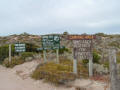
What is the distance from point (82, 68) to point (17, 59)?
8.06m

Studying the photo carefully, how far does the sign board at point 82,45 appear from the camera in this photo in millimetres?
10078

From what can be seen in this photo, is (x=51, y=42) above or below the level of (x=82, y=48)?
above

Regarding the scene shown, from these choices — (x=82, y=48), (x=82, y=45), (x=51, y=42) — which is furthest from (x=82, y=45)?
(x=51, y=42)

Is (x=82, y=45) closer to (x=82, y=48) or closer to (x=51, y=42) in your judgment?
(x=82, y=48)

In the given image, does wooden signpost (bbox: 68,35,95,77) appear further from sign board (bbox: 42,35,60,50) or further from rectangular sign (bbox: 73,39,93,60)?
sign board (bbox: 42,35,60,50)

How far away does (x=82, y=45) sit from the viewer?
10148 millimetres

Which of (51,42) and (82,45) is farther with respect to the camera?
(51,42)

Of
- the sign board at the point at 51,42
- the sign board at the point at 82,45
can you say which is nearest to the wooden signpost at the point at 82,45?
the sign board at the point at 82,45

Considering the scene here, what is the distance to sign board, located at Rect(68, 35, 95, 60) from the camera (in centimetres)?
1008

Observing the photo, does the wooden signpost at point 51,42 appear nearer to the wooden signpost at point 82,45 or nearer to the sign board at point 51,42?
the sign board at point 51,42

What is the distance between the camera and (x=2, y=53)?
18.8 meters

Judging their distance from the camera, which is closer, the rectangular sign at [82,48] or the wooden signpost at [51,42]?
the rectangular sign at [82,48]

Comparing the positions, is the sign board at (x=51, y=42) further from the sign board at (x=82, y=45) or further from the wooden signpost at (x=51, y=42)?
the sign board at (x=82, y=45)

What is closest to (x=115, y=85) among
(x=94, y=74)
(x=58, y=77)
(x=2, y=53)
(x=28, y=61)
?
(x=58, y=77)
